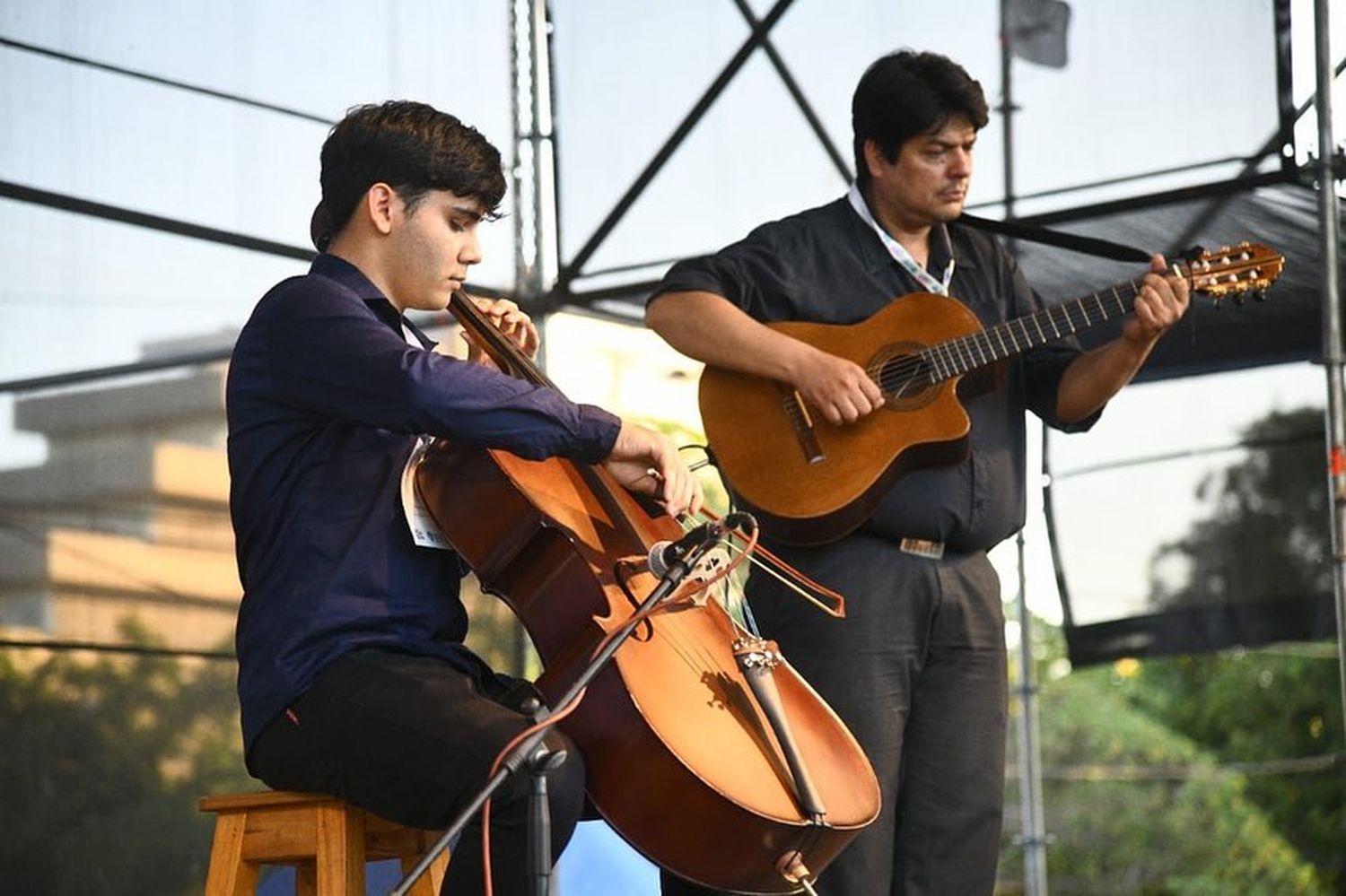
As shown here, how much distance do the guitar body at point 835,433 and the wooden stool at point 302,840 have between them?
1.00 metres

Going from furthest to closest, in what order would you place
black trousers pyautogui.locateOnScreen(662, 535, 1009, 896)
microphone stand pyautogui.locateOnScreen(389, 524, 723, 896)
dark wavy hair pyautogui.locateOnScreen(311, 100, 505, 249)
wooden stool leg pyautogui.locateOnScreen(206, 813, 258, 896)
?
1. black trousers pyautogui.locateOnScreen(662, 535, 1009, 896)
2. dark wavy hair pyautogui.locateOnScreen(311, 100, 505, 249)
3. wooden stool leg pyautogui.locateOnScreen(206, 813, 258, 896)
4. microphone stand pyautogui.locateOnScreen(389, 524, 723, 896)

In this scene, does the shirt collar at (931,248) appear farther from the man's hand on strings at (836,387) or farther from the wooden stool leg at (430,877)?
the wooden stool leg at (430,877)

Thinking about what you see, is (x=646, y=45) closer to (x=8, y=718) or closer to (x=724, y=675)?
(x=8, y=718)

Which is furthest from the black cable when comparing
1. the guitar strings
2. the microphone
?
the microphone

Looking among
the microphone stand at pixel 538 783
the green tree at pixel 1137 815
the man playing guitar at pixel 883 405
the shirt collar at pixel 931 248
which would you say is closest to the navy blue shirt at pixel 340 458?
the microphone stand at pixel 538 783

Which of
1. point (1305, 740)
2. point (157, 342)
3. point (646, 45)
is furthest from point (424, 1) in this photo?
point (1305, 740)

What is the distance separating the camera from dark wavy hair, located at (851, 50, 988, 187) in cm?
360

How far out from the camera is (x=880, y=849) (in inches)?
129

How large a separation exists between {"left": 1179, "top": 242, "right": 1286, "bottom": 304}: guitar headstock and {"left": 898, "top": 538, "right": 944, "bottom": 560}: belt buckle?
0.68 meters

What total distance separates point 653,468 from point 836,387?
2.79 ft

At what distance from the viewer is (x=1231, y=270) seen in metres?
3.45

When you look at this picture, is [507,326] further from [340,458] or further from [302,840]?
[302,840]

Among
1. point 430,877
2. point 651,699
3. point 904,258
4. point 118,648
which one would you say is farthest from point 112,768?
point 651,699

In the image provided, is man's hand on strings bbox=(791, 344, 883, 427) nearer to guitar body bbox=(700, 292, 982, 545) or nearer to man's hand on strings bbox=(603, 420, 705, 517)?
guitar body bbox=(700, 292, 982, 545)
